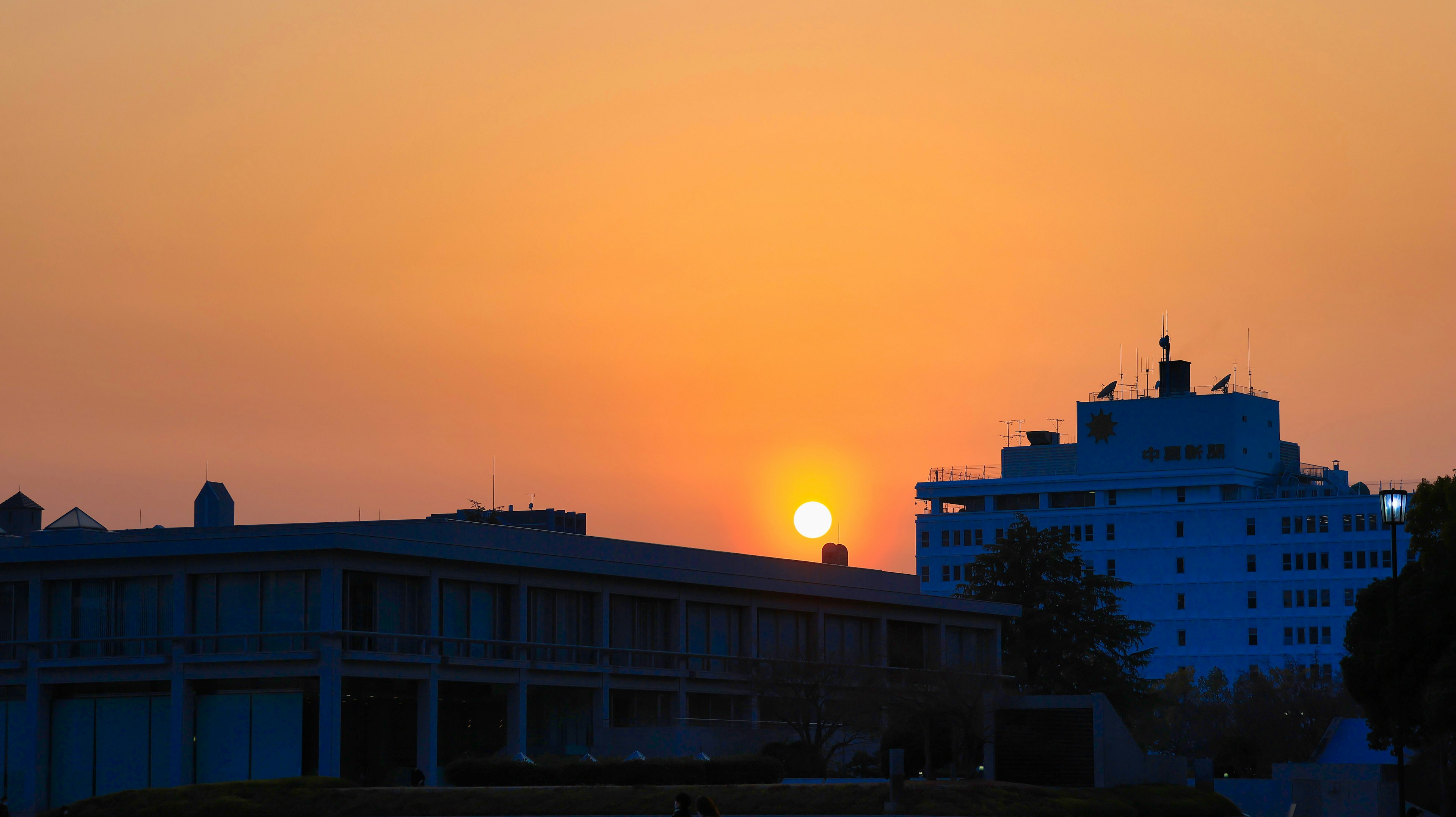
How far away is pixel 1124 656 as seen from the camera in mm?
113500

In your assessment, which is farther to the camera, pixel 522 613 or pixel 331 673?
pixel 522 613

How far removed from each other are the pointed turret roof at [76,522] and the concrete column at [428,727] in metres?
25.6

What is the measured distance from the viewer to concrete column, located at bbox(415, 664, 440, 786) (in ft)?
219

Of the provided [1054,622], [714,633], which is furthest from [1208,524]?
[714,633]

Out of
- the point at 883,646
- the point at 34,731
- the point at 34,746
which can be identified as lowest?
the point at 34,746

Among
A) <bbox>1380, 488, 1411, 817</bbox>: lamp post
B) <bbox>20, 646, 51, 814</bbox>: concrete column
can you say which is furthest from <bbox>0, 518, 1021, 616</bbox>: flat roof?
<bbox>1380, 488, 1411, 817</bbox>: lamp post

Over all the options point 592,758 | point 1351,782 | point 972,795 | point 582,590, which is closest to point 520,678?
point 582,590

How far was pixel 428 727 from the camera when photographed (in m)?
66.9

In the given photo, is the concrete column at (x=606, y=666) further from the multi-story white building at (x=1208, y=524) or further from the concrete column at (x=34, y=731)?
the multi-story white building at (x=1208, y=524)

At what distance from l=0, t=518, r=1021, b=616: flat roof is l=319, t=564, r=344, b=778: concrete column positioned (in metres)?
1.28

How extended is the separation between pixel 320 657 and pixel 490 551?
841cm

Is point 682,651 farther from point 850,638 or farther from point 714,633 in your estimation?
point 850,638

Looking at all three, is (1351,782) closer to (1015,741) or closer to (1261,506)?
(1015,741)

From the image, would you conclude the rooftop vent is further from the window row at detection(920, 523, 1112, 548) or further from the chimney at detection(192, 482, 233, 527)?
the window row at detection(920, 523, 1112, 548)
